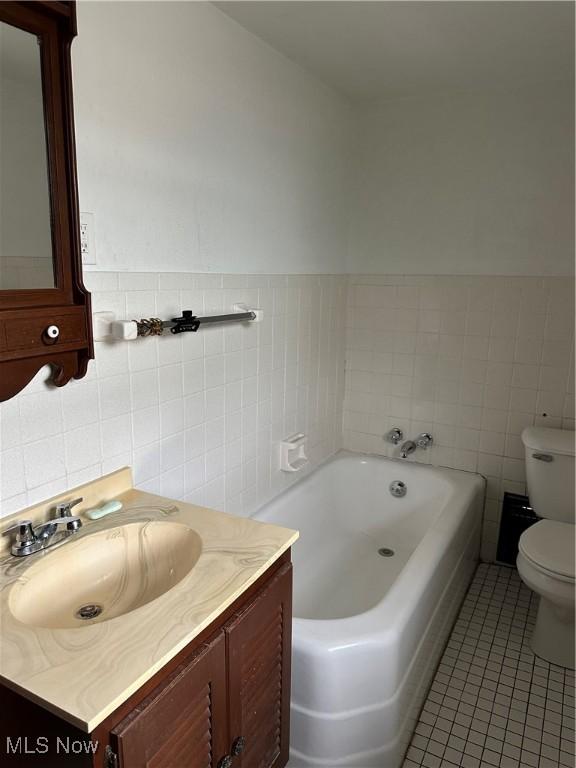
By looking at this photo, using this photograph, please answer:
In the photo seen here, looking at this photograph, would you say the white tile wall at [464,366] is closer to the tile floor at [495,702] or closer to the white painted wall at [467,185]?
the white painted wall at [467,185]

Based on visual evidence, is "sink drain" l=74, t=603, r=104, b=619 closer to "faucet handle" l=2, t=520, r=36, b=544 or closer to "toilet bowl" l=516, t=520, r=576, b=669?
"faucet handle" l=2, t=520, r=36, b=544

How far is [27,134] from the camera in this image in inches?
47.6

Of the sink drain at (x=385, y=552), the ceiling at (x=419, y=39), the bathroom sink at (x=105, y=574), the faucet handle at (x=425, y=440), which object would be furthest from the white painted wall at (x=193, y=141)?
the sink drain at (x=385, y=552)

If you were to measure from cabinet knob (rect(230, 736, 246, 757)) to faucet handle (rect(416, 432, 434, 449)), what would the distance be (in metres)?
1.88

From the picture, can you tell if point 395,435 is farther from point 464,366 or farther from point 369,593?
point 369,593

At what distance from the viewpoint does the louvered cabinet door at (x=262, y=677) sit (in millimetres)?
1221

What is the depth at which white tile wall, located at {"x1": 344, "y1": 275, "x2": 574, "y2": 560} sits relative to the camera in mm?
2572

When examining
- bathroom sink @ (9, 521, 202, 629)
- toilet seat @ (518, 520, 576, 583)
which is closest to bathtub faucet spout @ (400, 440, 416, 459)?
toilet seat @ (518, 520, 576, 583)

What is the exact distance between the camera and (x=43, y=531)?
129cm

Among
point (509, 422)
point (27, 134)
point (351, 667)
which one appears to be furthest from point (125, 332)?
point (509, 422)

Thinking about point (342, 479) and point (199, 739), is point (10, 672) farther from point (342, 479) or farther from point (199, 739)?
point (342, 479)

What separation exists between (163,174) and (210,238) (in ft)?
0.93

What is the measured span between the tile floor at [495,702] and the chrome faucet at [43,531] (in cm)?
132

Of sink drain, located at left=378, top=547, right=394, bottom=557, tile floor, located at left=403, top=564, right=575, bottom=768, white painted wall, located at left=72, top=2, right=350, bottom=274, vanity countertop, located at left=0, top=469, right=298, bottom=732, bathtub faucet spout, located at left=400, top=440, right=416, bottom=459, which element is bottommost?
tile floor, located at left=403, top=564, right=575, bottom=768
